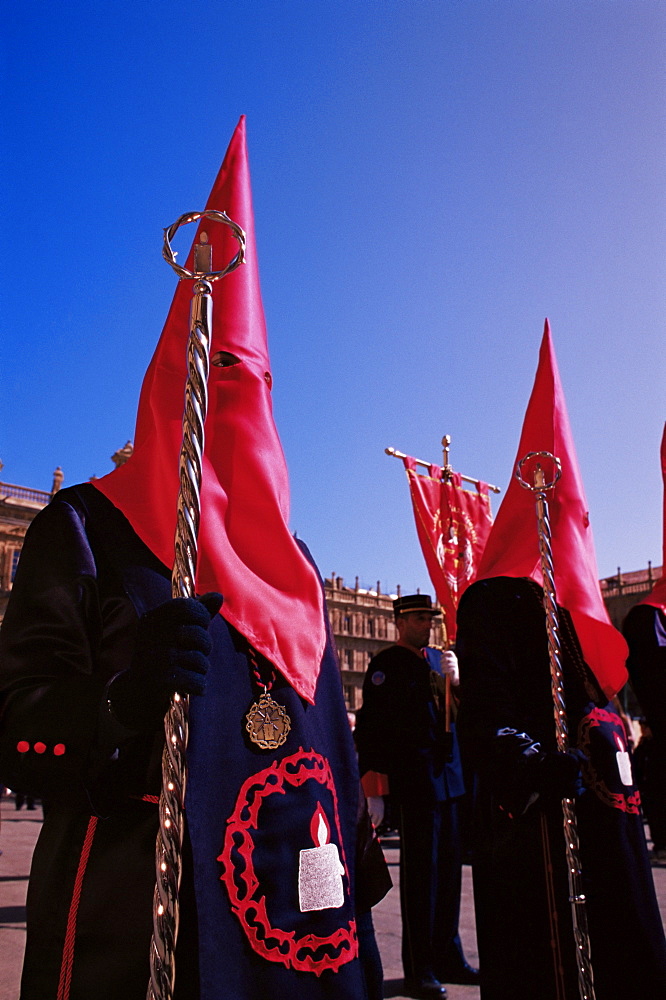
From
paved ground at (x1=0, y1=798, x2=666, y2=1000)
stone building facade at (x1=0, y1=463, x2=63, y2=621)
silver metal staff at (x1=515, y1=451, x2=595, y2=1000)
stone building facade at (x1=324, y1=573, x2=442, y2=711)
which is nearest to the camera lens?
silver metal staff at (x1=515, y1=451, x2=595, y2=1000)

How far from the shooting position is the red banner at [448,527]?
312 inches

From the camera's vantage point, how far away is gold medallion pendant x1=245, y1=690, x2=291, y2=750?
1.97m

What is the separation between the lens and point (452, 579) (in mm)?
7938

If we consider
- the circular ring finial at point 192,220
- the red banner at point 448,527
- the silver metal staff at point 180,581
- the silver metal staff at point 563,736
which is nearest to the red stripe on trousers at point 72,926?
the silver metal staff at point 180,581

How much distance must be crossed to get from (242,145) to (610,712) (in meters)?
2.54

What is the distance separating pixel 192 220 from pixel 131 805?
4.43 ft

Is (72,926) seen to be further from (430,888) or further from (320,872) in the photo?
(430,888)

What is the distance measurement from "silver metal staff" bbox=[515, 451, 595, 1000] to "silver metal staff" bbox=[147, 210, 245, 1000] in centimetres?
164

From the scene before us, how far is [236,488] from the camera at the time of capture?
7.32 ft

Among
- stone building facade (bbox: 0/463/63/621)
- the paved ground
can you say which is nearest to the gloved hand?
the paved ground

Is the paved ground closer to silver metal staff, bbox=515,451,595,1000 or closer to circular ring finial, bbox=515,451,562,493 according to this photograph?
silver metal staff, bbox=515,451,595,1000

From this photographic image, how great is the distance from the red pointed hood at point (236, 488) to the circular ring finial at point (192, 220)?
332 millimetres

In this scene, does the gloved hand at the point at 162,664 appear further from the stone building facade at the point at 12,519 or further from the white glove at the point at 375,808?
the stone building facade at the point at 12,519

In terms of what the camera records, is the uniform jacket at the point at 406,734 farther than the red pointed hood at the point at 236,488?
Yes
